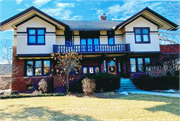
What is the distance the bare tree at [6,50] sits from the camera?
2910 centimetres

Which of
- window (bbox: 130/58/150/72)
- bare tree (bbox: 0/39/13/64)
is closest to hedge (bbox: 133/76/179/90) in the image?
window (bbox: 130/58/150/72)

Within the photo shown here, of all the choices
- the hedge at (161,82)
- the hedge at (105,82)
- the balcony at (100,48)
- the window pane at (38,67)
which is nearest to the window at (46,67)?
the window pane at (38,67)

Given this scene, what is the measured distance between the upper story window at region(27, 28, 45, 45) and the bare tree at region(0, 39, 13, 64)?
18.6m

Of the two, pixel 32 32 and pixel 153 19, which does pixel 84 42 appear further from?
pixel 153 19

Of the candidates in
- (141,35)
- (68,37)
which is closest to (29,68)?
(68,37)

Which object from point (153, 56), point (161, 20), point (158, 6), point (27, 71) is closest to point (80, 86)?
point (27, 71)

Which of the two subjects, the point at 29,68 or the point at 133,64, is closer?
the point at 29,68

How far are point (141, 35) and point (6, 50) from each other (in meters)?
30.4

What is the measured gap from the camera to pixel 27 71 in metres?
14.8

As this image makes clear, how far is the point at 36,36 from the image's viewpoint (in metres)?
14.7

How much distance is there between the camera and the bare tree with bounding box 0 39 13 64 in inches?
1146

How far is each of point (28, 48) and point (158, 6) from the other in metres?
19.3

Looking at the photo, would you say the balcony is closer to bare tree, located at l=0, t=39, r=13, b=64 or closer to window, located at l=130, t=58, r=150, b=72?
window, located at l=130, t=58, r=150, b=72

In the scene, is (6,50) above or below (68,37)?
above
